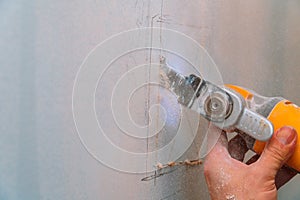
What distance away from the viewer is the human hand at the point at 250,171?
0.45 meters

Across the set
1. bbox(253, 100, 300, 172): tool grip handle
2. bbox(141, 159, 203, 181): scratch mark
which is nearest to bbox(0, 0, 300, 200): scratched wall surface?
bbox(141, 159, 203, 181): scratch mark

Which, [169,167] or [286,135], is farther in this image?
[169,167]

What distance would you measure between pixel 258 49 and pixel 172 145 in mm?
266

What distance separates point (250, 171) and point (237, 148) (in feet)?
0.26

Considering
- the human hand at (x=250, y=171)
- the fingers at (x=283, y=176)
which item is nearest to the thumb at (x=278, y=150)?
the human hand at (x=250, y=171)

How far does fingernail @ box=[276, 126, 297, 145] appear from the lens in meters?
0.45

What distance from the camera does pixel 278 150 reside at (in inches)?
17.8

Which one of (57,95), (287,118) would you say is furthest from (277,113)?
(57,95)

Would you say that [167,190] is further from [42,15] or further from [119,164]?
[42,15]

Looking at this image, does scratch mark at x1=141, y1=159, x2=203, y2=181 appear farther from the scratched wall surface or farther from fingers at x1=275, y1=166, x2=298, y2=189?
fingers at x1=275, y1=166, x2=298, y2=189

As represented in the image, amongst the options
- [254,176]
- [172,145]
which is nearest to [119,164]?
[172,145]

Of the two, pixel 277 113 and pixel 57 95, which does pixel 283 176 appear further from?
pixel 57 95

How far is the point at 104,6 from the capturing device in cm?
50

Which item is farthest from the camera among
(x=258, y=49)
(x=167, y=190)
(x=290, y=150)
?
(x=258, y=49)
